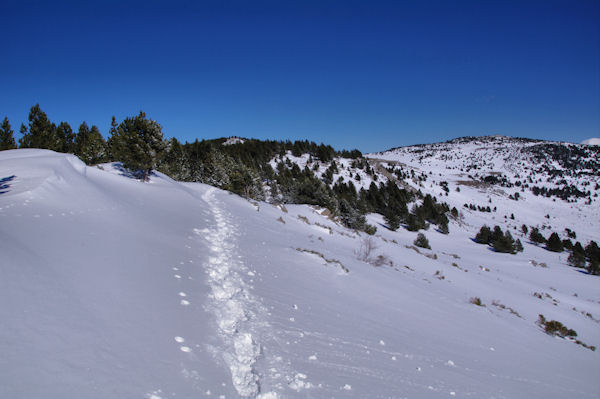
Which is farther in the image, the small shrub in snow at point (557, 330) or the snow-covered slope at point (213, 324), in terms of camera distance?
the small shrub in snow at point (557, 330)

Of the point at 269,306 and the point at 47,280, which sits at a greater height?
the point at 47,280

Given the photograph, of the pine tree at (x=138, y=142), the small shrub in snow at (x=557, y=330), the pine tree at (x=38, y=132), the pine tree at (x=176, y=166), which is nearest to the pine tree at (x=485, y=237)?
the small shrub in snow at (x=557, y=330)

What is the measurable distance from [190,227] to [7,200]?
560cm

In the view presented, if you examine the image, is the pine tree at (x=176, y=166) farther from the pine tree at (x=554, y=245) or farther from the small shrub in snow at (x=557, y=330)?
the pine tree at (x=554, y=245)

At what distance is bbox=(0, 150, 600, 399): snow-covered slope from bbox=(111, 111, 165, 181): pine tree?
10.3 meters

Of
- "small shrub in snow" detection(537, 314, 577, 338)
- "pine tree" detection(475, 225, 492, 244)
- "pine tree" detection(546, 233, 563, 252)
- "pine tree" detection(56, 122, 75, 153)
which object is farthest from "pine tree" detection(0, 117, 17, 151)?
"pine tree" detection(546, 233, 563, 252)

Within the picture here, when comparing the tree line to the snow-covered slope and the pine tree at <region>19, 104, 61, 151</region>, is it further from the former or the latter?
the snow-covered slope

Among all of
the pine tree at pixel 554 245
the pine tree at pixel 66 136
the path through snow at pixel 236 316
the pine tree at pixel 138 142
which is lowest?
the pine tree at pixel 554 245

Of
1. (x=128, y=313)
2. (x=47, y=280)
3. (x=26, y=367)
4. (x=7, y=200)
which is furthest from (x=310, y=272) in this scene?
(x=7, y=200)

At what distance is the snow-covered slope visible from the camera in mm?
2961

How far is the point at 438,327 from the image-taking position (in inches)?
277

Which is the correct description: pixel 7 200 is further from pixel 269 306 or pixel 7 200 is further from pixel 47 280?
pixel 269 306

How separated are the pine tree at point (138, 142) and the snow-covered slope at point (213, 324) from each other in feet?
33.8

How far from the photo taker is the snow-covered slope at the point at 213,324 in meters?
2.96
